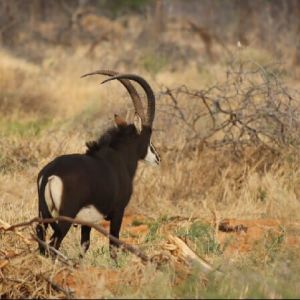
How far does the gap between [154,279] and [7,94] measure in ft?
36.0

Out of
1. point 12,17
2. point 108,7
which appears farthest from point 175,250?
point 108,7

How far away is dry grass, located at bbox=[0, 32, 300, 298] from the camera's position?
17.6 ft

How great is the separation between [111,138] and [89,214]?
106 cm

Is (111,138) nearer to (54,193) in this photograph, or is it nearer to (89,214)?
(89,214)

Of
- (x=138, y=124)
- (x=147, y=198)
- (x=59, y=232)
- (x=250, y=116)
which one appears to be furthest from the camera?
(x=250, y=116)

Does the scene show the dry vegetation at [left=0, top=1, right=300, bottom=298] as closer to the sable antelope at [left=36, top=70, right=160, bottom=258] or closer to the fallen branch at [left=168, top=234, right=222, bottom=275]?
the fallen branch at [left=168, top=234, right=222, bottom=275]

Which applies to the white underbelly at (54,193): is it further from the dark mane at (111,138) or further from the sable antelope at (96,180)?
the dark mane at (111,138)

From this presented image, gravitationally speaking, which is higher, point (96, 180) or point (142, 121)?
point (142, 121)

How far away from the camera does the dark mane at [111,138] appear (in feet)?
23.4

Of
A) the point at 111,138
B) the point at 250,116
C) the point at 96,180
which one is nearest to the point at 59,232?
the point at 96,180

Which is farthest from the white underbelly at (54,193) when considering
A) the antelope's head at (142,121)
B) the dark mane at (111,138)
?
the antelope's head at (142,121)

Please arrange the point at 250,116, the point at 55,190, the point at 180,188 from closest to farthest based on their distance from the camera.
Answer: the point at 55,190 < the point at 180,188 < the point at 250,116

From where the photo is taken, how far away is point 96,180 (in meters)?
6.62

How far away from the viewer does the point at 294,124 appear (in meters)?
10.8
